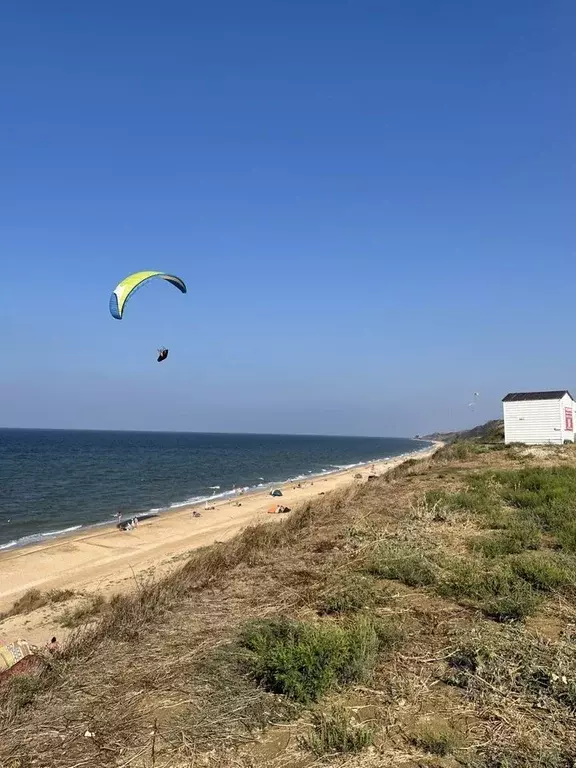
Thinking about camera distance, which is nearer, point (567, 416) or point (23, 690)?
point (23, 690)

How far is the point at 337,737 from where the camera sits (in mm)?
3738

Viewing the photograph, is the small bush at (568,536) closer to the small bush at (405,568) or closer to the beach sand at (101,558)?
the small bush at (405,568)

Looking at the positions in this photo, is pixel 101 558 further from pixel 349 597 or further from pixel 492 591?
pixel 492 591

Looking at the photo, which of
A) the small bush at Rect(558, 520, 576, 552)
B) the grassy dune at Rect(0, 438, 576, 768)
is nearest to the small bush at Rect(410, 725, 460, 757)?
the grassy dune at Rect(0, 438, 576, 768)

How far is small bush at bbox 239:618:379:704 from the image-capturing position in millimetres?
4418

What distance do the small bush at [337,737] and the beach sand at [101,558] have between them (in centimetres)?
852

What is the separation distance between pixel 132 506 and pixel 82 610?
84.2 feet

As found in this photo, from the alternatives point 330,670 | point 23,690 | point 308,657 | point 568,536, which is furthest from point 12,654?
point 568,536

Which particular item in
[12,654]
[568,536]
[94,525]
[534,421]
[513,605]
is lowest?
[94,525]

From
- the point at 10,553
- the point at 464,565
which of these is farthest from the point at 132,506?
the point at 464,565

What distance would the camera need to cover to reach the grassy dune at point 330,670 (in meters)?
3.75

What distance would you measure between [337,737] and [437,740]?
71cm

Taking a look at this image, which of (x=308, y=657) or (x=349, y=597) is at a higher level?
(x=308, y=657)

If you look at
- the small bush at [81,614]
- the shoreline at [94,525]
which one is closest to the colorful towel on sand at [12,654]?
the small bush at [81,614]
